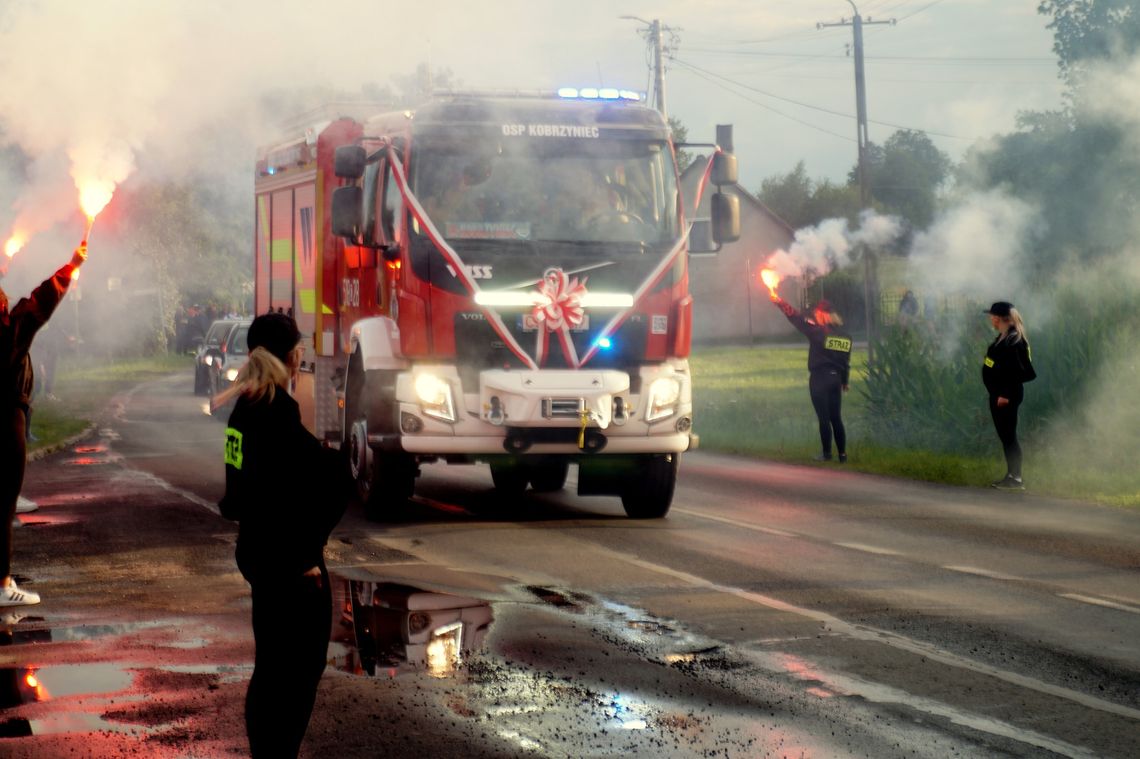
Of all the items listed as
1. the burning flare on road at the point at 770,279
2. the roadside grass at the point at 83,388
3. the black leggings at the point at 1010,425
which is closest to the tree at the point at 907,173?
the roadside grass at the point at 83,388

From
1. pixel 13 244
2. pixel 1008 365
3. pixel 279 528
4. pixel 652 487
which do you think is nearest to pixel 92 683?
pixel 279 528

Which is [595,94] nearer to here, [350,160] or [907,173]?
[350,160]

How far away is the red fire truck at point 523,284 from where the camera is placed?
508 inches

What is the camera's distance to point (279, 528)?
17.8 feet

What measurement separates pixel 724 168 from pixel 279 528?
9082mm

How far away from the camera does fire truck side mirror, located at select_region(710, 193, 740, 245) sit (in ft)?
46.0

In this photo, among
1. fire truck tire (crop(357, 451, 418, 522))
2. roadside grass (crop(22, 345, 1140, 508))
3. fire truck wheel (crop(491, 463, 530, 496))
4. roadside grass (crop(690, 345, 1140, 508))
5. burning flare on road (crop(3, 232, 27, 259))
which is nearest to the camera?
burning flare on road (crop(3, 232, 27, 259))

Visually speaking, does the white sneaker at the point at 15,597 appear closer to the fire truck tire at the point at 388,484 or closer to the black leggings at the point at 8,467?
the black leggings at the point at 8,467

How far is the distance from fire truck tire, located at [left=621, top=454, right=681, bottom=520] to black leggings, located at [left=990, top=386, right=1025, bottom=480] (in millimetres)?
4213

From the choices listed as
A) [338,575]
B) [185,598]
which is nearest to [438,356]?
[338,575]

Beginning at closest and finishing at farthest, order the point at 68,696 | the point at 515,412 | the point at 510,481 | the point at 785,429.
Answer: the point at 68,696 → the point at 515,412 → the point at 510,481 → the point at 785,429

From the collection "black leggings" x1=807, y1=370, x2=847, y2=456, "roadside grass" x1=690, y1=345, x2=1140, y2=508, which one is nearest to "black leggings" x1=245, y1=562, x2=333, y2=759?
"roadside grass" x1=690, y1=345, x2=1140, y2=508

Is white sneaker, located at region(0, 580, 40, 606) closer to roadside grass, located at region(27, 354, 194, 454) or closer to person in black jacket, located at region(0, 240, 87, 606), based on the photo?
person in black jacket, located at region(0, 240, 87, 606)

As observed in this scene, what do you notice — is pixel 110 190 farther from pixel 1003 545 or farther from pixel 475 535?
pixel 1003 545
